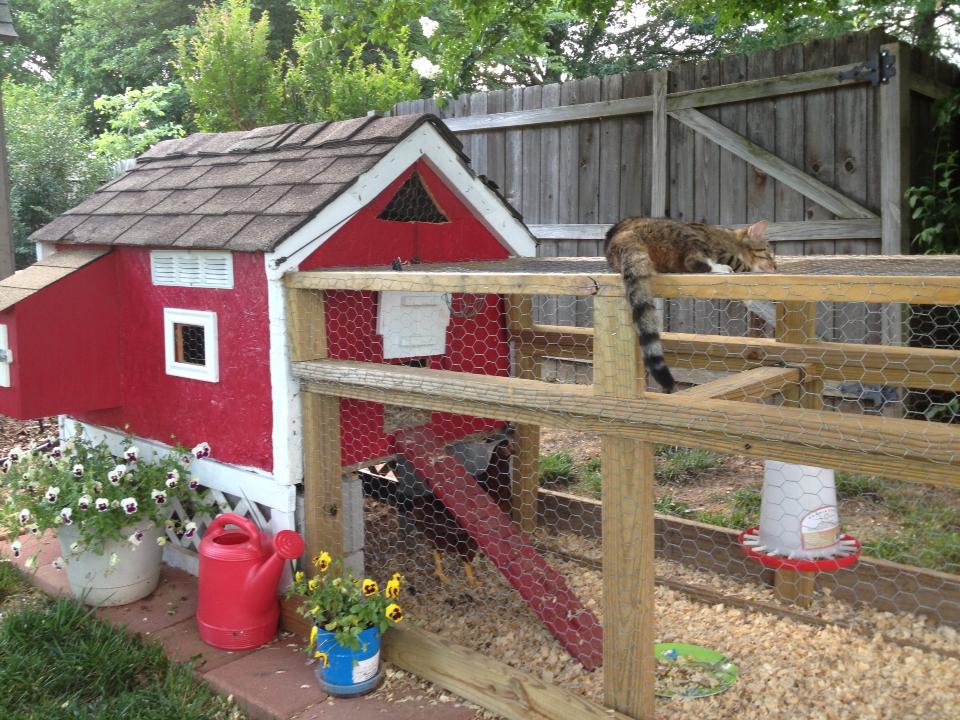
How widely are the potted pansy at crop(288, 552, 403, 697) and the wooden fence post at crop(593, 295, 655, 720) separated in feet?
2.37

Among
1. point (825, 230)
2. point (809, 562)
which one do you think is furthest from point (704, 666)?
point (825, 230)

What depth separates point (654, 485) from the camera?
325 centimetres

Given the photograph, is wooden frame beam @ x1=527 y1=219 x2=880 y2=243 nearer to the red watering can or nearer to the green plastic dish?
the green plastic dish

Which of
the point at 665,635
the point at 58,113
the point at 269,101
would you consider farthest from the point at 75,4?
the point at 665,635

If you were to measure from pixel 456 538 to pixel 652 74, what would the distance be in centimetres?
347

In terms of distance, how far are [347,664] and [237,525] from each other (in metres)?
0.64

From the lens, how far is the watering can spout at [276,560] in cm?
273

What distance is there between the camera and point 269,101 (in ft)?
27.5

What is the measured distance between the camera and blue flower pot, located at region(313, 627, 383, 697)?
252 centimetres

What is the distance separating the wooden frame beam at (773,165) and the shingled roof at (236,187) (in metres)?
2.46

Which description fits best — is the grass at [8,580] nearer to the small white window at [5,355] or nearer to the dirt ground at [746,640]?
the small white window at [5,355]

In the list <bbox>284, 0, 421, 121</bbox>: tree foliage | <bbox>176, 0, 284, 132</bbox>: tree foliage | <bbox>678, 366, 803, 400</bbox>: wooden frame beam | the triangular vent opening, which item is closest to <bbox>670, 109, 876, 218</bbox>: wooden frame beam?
<bbox>678, 366, 803, 400</bbox>: wooden frame beam

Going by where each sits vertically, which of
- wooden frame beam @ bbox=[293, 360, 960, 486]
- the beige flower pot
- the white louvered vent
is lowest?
the beige flower pot

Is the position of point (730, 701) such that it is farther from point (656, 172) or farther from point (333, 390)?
point (656, 172)
